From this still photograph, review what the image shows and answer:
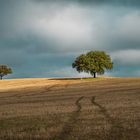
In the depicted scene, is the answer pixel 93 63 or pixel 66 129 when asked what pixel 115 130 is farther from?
pixel 93 63

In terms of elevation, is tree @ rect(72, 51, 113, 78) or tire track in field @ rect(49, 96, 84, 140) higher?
tree @ rect(72, 51, 113, 78)

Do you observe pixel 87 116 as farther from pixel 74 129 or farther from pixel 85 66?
pixel 85 66

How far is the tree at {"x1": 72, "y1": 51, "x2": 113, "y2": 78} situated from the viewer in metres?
176

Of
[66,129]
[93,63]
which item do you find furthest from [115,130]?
Result: [93,63]

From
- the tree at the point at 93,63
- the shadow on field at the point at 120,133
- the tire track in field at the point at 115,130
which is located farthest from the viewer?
the tree at the point at 93,63

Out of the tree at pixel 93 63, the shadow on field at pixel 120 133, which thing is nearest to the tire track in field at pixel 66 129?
the shadow on field at pixel 120 133

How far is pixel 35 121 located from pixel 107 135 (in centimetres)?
923

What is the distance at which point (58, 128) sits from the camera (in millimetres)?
25688

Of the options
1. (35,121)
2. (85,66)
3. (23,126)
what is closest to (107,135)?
(23,126)

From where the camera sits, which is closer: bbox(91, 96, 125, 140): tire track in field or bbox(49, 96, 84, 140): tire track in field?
bbox(91, 96, 125, 140): tire track in field

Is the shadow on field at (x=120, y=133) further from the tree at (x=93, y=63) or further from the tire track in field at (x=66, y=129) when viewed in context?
the tree at (x=93, y=63)

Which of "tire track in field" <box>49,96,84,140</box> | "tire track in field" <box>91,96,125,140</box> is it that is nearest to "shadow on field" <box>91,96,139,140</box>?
"tire track in field" <box>91,96,125,140</box>

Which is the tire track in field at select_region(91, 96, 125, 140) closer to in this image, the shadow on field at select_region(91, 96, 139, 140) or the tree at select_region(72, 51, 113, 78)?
the shadow on field at select_region(91, 96, 139, 140)

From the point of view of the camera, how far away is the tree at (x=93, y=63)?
176250mm
